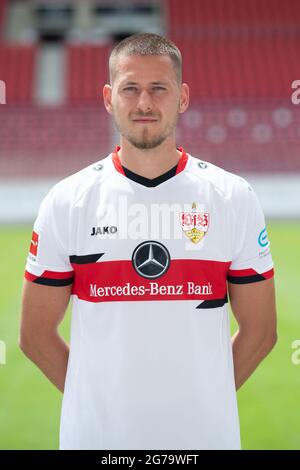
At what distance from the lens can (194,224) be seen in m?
2.14

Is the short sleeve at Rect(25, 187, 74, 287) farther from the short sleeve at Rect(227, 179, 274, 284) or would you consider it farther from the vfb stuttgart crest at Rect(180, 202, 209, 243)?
the short sleeve at Rect(227, 179, 274, 284)

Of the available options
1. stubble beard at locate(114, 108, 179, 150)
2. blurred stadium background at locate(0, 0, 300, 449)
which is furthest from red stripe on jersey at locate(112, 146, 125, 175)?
blurred stadium background at locate(0, 0, 300, 449)

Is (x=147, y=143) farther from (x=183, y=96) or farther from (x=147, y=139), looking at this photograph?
(x=183, y=96)

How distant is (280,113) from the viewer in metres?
18.8

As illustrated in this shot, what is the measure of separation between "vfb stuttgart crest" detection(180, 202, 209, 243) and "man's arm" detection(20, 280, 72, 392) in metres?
0.40

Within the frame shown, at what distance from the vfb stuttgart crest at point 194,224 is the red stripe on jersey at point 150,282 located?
79mm

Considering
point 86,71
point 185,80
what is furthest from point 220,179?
point 86,71

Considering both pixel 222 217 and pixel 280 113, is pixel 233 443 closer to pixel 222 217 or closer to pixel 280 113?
pixel 222 217

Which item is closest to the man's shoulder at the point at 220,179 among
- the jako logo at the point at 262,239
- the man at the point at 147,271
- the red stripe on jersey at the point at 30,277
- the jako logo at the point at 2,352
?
the man at the point at 147,271

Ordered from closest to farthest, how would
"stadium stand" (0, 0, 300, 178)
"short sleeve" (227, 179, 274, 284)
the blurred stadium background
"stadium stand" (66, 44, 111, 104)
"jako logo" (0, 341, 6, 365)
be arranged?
"short sleeve" (227, 179, 274, 284) < "jako logo" (0, 341, 6, 365) < the blurred stadium background < "stadium stand" (0, 0, 300, 178) < "stadium stand" (66, 44, 111, 104)

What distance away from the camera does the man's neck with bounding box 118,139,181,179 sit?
2121 mm

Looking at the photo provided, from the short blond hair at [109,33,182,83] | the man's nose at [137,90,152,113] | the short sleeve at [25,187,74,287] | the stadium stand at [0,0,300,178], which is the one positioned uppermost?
the stadium stand at [0,0,300,178]

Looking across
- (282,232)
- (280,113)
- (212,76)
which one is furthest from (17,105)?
(282,232)

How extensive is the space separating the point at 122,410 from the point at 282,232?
29.0 ft
